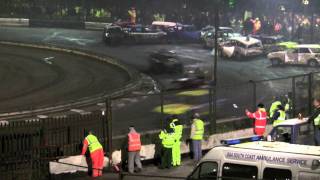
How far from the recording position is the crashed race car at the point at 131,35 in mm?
50156

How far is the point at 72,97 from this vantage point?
1238 inches

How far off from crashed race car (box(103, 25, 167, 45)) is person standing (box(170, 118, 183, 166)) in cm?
3206

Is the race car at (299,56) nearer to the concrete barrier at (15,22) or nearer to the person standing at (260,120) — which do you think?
the person standing at (260,120)

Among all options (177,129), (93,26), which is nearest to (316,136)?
(177,129)

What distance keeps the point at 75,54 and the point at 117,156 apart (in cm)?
2863

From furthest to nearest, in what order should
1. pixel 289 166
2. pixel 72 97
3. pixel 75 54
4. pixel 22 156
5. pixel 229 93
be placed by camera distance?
1. pixel 75 54
2. pixel 72 97
3. pixel 229 93
4. pixel 22 156
5. pixel 289 166

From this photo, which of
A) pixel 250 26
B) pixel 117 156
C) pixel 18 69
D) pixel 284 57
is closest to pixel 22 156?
pixel 117 156

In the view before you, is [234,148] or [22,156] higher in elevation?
[234,148]

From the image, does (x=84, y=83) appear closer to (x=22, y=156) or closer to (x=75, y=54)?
(x=75, y=54)

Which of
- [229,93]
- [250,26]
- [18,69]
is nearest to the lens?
[229,93]

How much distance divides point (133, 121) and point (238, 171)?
12863mm

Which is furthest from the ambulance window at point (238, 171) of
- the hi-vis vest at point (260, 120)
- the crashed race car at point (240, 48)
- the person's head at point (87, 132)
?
the crashed race car at point (240, 48)

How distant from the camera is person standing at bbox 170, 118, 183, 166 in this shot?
722 inches

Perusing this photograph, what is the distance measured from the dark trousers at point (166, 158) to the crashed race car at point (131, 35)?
3225cm
